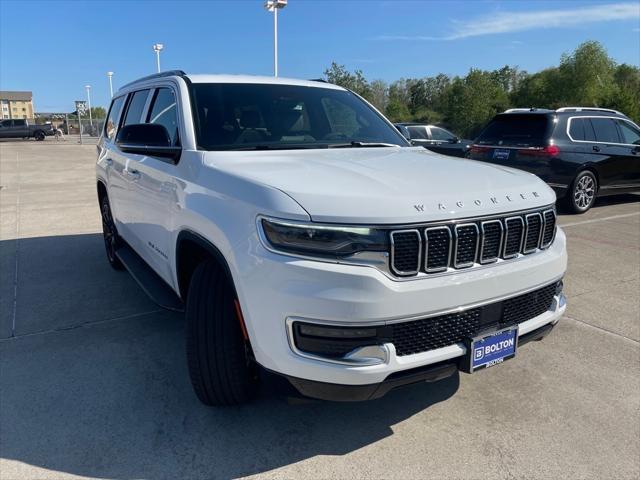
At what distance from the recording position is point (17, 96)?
121m

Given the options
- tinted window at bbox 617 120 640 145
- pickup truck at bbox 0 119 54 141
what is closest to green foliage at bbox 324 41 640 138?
pickup truck at bbox 0 119 54 141

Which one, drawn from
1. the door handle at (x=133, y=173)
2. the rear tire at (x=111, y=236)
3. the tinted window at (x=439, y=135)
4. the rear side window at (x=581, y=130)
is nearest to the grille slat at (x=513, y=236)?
the door handle at (x=133, y=173)

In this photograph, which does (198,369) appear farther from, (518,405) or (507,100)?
(507,100)

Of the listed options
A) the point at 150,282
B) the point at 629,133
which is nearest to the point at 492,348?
the point at 150,282

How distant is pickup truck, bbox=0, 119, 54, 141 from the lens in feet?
137

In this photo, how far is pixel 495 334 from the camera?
98.3 inches

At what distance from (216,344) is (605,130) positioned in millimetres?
9469

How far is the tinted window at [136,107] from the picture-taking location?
4.36 m

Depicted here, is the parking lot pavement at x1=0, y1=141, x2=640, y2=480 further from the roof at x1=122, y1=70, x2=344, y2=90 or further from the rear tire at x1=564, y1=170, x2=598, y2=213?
the rear tire at x1=564, y1=170, x2=598, y2=213

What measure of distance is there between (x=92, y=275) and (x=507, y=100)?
6252 cm

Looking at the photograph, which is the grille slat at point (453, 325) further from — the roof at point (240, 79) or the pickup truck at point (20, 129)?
the pickup truck at point (20, 129)

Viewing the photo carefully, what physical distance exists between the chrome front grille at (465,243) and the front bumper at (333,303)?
65 mm

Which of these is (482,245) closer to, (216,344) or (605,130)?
(216,344)

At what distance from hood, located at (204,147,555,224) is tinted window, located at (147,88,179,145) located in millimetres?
608
